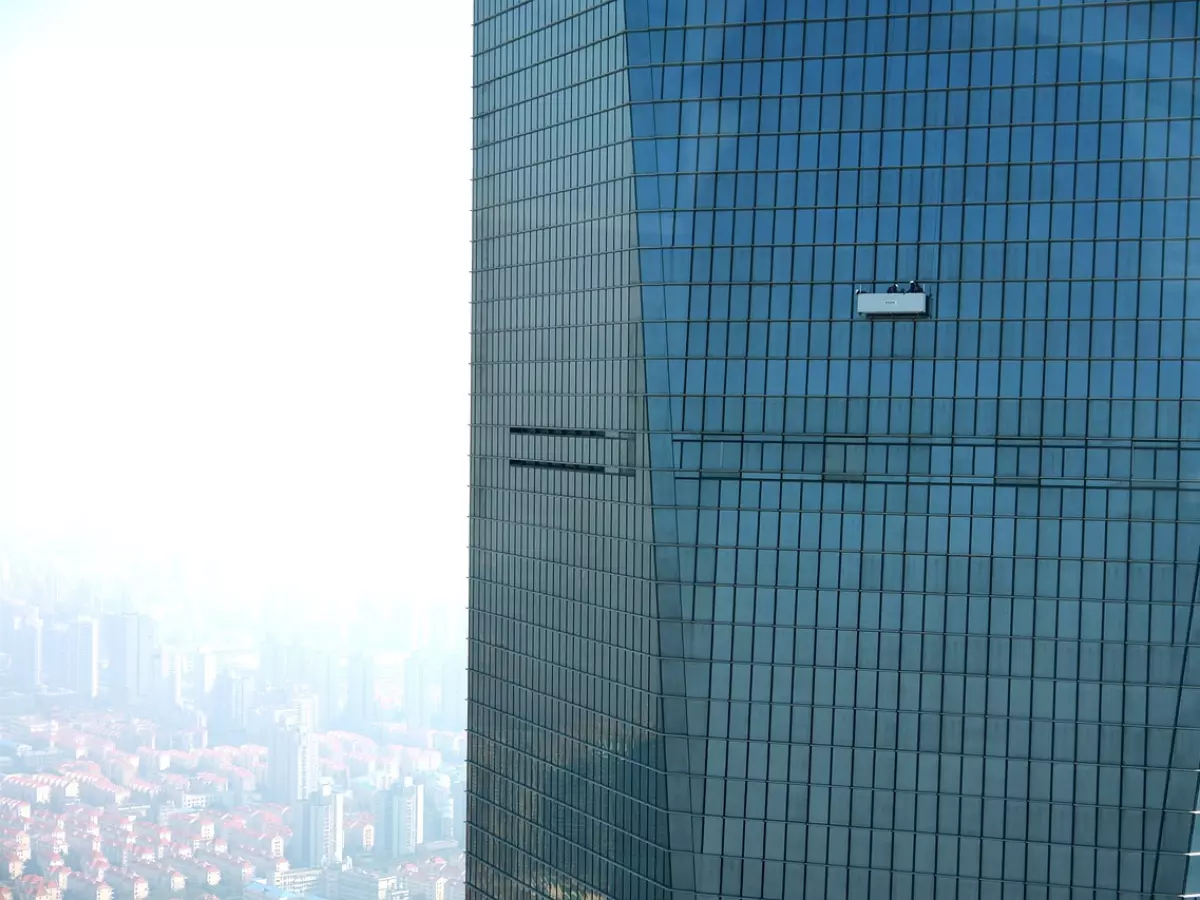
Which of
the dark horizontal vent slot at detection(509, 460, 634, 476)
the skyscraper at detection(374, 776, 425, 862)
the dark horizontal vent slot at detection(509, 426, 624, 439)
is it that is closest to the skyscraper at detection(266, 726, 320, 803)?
the skyscraper at detection(374, 776, 425, 862)

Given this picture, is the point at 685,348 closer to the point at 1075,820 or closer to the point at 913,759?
the point at 913,759

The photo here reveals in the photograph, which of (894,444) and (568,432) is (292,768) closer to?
(568,432)

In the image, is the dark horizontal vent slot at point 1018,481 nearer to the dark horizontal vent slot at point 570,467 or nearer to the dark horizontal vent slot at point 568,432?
the dark horizontal vent slot at point 570,467

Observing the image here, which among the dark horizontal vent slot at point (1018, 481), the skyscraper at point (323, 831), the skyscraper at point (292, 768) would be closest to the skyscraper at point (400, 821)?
the skyscraper at point (323, 831)

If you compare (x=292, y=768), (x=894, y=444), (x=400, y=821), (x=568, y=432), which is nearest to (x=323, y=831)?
(x=400, y=821)

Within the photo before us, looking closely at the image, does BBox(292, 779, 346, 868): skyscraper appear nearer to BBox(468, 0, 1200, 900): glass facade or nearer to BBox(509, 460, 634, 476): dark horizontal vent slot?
BBox(509, 460, 634, 476): dark horizontal vent slot

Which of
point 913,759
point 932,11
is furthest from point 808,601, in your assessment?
point 932,11
